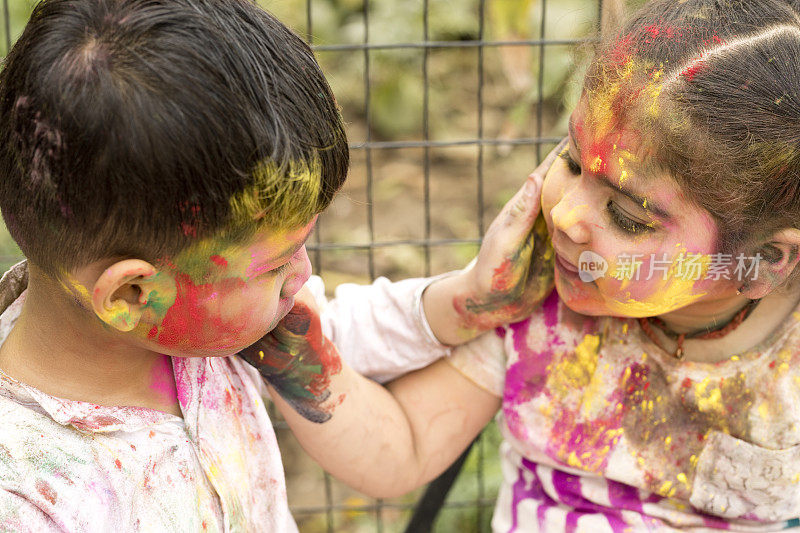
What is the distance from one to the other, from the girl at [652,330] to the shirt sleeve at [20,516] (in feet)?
1.61

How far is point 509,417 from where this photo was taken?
148 cm

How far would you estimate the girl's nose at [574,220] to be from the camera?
1223 mm

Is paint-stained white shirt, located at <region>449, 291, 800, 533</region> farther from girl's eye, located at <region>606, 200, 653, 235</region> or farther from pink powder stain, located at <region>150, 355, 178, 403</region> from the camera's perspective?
pink powder stain, located at <region>150, 355, 178, 403</region>

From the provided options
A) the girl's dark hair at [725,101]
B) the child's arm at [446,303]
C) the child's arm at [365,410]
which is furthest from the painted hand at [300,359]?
the girl's dark hair at [725,101]

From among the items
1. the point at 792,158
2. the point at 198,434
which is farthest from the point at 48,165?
the point at 792,158

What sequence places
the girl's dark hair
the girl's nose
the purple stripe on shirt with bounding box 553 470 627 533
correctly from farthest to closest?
the purple stripe on shirt with bounding box 553 470 627 533 → the girl's nose → the girl's dark hair

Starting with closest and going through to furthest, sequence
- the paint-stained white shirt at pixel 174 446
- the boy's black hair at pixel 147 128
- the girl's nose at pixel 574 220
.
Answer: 1. the boy's black hair at pixel 147 128
2. the paint-stained white shirt at pixel 174 446
3. the girl's nose at pixel 574 220

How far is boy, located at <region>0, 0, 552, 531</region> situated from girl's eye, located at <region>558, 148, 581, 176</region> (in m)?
0.40

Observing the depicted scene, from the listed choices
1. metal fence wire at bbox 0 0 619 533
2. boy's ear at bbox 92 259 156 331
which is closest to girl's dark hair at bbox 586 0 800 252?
boy's ear at bbox 92 259 156 331

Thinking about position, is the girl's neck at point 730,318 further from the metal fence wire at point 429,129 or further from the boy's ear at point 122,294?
the metal fence wire at point 429,129

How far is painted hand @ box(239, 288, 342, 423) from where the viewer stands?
1.31m

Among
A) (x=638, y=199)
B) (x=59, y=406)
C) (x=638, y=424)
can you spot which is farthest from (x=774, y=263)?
(x=59, y=406)

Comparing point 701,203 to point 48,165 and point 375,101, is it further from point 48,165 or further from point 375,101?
point 375,101
